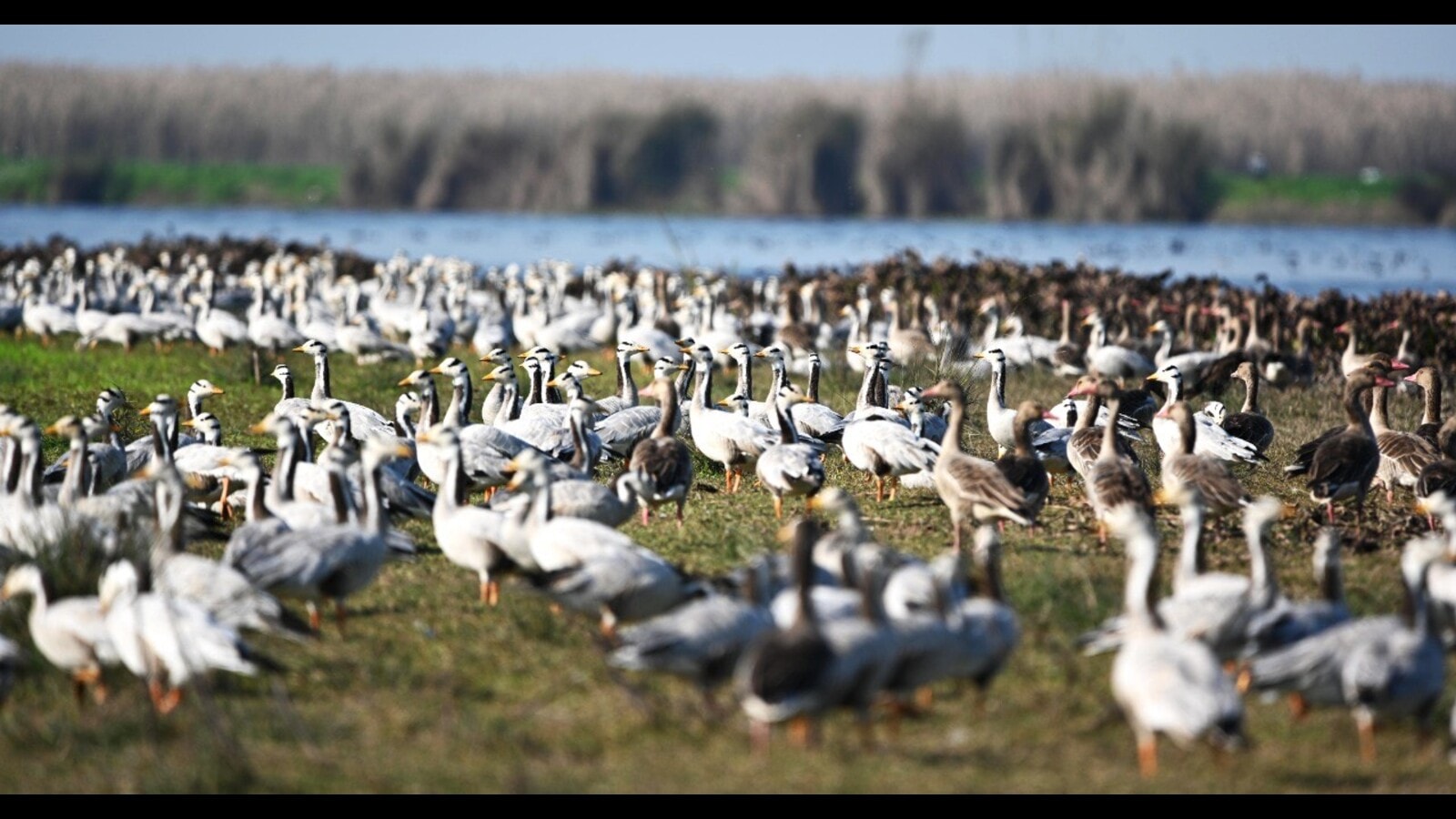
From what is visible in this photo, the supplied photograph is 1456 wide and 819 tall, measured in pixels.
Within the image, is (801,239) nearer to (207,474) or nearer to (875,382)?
(875,382)

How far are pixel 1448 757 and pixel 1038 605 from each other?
2262 millimetres

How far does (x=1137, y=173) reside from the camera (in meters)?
51.7

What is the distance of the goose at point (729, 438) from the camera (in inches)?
479

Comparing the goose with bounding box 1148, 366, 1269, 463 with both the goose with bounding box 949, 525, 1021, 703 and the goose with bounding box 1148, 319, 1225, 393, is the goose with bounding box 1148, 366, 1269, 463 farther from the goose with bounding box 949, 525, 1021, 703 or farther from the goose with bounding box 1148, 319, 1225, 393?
the goose with bounding box 949, 525, 1021, 703

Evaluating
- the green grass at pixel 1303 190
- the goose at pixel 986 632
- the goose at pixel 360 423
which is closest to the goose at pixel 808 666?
the goose at pixel 986 632

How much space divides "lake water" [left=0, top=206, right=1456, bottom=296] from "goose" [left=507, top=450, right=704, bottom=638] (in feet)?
95.3

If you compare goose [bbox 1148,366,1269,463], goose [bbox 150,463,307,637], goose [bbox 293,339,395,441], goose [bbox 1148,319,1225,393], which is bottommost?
goose [bbox 150,463,307,637]

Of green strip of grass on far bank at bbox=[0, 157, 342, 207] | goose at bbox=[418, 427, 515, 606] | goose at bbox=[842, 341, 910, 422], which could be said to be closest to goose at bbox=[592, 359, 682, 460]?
goose at bbox=[842, 341, 910, 422]

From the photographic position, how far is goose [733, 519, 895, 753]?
611cm

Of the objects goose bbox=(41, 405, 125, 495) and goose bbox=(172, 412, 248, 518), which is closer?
goose bbox=(41, 405, 125, 495)

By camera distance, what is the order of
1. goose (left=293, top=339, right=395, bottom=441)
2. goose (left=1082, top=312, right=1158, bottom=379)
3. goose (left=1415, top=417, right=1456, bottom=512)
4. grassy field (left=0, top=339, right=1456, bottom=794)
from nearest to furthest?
1. grassy field (left=0, top=339, right=1456, bottom=794)
2. goose (left=1415, top=417, right=1456, bottom=512)
3. goose (left=293, top=339, right=395, bottom=441)
4. goose (left=1082, top=312, right=1158, bottom=379)

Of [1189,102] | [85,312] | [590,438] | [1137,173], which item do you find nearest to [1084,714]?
[590,438]

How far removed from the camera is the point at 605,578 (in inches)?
298

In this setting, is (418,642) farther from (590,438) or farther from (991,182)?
(991,182)
